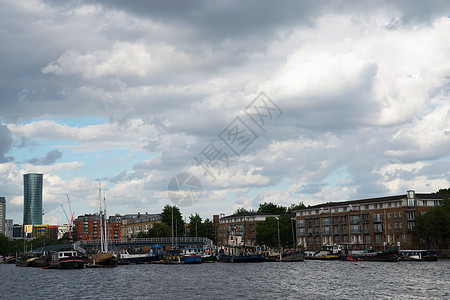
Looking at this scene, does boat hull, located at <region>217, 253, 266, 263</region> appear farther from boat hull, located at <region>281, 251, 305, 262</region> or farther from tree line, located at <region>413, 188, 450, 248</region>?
tree line, located at <region>413, 188, 450, 248</region>

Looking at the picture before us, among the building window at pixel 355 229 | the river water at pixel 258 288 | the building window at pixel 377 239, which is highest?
the building window at pixel 355 229

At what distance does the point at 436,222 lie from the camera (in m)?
154

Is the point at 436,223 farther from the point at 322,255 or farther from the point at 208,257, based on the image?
the point at 208,257

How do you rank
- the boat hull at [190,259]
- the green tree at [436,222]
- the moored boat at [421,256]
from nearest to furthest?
the moored boat at [421,256] < the green tree at [436,222] < the boat hull at [190,259]

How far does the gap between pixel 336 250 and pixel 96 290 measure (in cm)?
11248

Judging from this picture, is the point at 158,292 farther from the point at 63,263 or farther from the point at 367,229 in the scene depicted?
the point at 367,229

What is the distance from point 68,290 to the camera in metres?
84.3

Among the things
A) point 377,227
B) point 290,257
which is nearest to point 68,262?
point 290,257

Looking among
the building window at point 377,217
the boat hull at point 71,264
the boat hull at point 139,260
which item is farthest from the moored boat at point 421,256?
the boat hull at point 71,264

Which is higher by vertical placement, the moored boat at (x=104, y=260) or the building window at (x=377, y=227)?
the building window at (x=377, y=227)

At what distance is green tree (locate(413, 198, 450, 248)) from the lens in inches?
6029

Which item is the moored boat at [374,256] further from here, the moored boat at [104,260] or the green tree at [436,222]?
the moored boat at [104,260]

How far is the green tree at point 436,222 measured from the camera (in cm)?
15312

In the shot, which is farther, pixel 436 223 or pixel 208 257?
pixel 208 257
